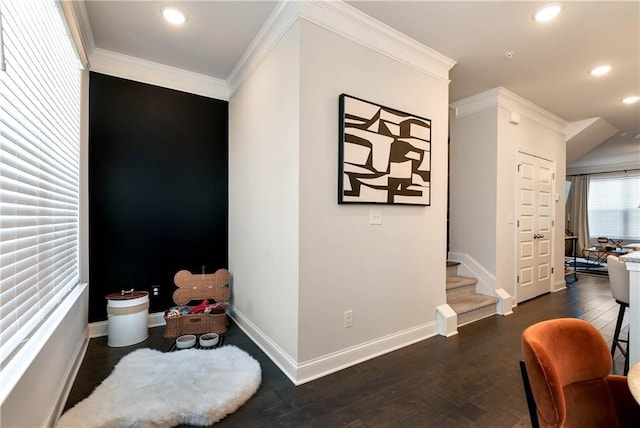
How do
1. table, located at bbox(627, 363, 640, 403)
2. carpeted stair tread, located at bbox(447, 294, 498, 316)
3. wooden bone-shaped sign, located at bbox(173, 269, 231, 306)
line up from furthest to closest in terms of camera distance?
carpeted stair tread, located at bbox(447, 294, 498, 316)
wooden bone-shaped sign, located at bbox(173, 269, 231, 306)
table, located at bbox(627, 363, 640, 403)

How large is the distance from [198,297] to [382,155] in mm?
2359

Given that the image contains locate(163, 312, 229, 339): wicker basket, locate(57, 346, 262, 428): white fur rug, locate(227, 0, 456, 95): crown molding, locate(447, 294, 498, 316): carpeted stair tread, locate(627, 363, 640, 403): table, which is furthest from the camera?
locate(447, 294, 498, 316): carpeted stair tread

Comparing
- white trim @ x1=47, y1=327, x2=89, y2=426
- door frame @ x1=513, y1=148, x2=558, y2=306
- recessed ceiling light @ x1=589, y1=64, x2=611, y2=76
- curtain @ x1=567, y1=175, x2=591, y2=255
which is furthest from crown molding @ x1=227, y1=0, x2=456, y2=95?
curtain @ x1=567, y1=175, x2=591, y2=255

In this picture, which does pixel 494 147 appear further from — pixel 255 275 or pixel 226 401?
pixel 226 401

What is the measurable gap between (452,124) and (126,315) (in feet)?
14.9

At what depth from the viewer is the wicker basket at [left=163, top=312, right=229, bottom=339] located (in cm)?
282

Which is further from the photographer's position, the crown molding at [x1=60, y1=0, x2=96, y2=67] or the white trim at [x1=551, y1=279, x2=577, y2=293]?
the white trim at [x1=551, y1=279, x2=577, y2=293]

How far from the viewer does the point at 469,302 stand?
3.53m

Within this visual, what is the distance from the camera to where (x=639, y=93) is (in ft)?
12.4

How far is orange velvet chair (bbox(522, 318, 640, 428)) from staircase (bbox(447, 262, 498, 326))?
2076 mm

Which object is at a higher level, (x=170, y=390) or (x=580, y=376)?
(x=580, y=376)

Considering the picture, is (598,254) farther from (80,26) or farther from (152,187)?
(80,26)

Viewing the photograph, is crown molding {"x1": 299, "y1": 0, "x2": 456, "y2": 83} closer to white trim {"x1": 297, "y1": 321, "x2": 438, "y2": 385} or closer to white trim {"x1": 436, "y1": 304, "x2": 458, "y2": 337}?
white trim {"x1": 436, "y1": 304, "x2": 458, "y2": 337}

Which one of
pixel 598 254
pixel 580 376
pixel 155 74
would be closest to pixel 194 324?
pixel 155 74
